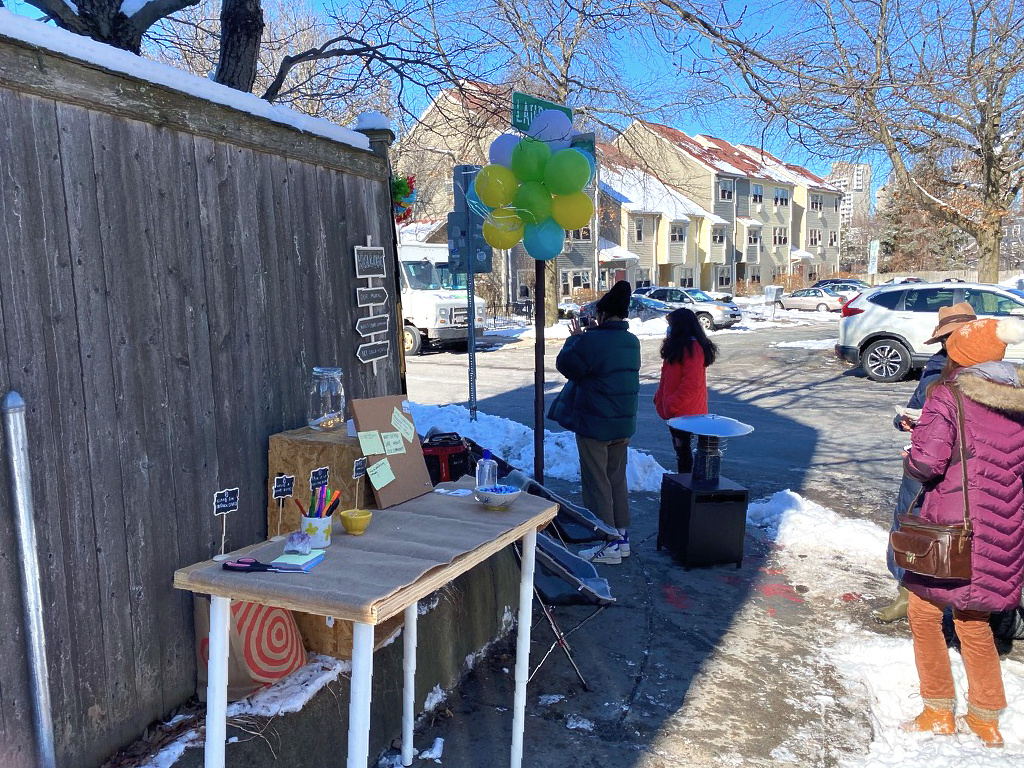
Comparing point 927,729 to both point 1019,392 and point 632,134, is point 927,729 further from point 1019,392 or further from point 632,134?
point 632,134

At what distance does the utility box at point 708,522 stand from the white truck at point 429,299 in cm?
1429

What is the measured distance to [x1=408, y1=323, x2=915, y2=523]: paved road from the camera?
7.89 m

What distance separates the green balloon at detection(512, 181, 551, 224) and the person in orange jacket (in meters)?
1.60

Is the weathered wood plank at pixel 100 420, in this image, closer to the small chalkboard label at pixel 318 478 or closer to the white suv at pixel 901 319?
the small chalkboard label at pixel 318 478

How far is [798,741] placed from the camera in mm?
3514

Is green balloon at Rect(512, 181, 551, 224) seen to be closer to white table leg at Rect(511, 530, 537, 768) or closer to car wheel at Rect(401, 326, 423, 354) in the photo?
white table leg at Rect(511, 530, 537, 768)

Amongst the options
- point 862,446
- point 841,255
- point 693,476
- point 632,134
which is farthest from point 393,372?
point 841,255

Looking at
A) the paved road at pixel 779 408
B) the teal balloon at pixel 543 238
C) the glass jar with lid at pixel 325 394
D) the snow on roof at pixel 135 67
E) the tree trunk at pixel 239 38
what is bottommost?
the paved road at pixel 779 408

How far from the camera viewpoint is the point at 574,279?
4156 centimetres

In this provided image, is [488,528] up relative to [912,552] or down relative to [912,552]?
up

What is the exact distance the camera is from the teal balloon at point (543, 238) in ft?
16.8

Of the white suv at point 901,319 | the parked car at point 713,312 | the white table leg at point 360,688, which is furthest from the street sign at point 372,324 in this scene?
the parked car at point 713,312

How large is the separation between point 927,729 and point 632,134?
18.9m

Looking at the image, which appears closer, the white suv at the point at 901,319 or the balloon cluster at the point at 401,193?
the balloon cluster at the point at 401,193
